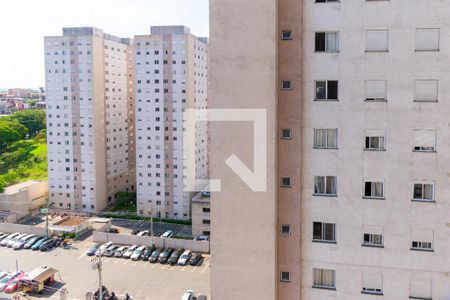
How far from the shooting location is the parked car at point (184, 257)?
41.3m

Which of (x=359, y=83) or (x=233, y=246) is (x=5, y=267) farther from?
(x=359, y=83)

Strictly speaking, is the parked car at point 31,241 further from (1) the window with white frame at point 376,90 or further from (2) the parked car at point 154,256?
(1) the window with white frame at point 376,90

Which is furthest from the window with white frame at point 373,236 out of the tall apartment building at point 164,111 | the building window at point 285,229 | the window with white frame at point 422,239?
the tall apartment building at point 164,111

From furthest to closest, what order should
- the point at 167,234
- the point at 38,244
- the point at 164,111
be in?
the point at 164,111, the point at 167,234, the point at 38,244

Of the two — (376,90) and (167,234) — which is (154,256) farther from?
(376,90)

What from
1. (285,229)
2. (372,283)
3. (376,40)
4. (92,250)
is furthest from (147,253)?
(376,40)

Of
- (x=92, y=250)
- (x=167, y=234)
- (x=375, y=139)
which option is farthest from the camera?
(x=167, y=234)

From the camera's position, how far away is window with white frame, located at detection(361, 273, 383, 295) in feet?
39.6

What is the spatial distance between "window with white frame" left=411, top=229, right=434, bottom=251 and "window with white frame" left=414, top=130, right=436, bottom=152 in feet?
7.32

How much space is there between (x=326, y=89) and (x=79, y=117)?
169 ft

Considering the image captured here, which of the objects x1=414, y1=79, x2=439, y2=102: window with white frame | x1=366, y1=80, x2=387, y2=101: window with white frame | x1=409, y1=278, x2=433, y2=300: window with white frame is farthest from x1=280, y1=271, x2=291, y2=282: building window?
x1=414, y1=79, x2=439, y2=102: window with white frame

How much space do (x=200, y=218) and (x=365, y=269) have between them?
3742 centimetres

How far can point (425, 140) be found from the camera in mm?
11508

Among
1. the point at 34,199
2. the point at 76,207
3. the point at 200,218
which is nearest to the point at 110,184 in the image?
the point at 76,207
